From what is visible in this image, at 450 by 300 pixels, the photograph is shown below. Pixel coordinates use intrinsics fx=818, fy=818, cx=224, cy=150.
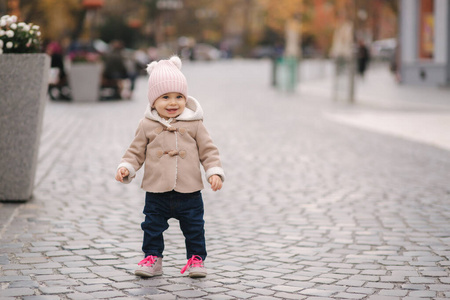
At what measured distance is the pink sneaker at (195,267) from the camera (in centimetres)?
479

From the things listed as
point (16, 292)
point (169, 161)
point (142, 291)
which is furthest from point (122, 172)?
point (16, 292)

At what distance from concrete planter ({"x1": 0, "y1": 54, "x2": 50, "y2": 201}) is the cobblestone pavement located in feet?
0.85

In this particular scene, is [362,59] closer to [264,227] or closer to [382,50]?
[264,227]

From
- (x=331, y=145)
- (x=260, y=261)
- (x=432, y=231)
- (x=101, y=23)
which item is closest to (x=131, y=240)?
(x=260, y=261)

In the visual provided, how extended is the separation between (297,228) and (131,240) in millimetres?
1342

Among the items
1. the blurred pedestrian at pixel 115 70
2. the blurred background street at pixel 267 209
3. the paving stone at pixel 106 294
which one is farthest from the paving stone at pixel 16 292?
the blurred pedestrian at pixel 115 70

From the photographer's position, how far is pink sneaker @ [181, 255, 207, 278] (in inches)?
189

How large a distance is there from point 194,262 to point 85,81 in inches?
692

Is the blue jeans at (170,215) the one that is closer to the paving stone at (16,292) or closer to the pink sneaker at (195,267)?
the pink sneaker at (195,267)

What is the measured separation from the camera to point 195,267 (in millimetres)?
4824

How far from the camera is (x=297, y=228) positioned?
252 inches

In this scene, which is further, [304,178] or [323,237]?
[304,178]

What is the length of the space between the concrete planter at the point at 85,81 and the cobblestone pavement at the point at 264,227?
9317 mm

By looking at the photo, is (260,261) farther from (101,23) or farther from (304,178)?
(101,23)
